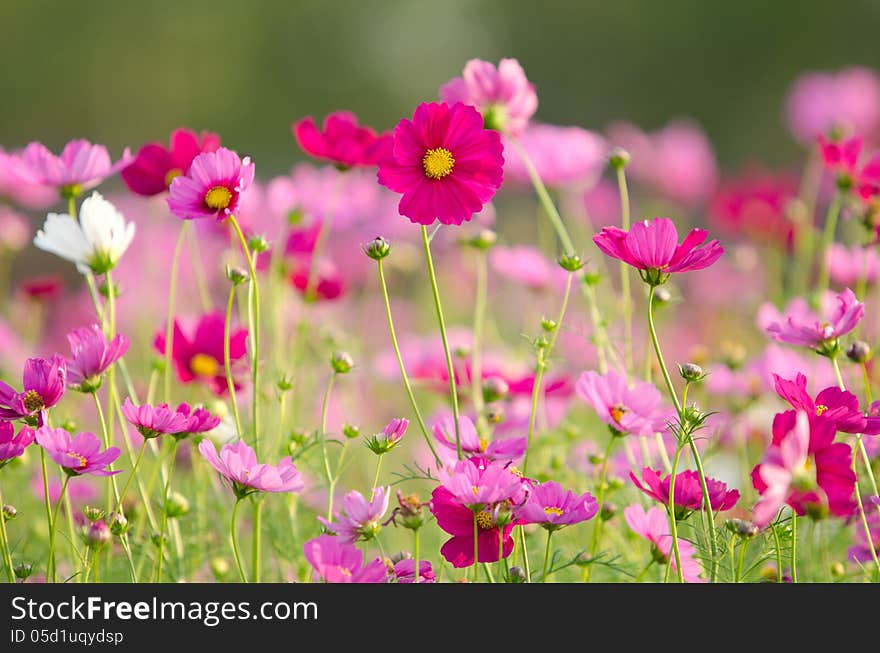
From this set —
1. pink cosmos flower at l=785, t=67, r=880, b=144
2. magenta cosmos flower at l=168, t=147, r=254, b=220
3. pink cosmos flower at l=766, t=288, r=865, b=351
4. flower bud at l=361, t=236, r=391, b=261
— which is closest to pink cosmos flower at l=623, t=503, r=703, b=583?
pink cosmos flower at l=766, t=288, r=865, b=351

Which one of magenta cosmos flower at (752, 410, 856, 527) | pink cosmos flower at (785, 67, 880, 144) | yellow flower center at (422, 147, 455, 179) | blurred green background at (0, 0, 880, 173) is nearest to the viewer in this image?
magenta cosmos flower at (752, 410, 856, 527)

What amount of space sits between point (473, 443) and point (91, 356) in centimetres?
27

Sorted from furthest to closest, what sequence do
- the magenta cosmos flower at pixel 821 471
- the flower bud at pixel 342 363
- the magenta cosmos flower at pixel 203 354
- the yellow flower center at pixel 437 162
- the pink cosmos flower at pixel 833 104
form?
the pink cosmos flower at pixel 833 104 < the magenta cosmos flower at pixel 203 354 < the flower bud at pixel 342 363 < the yellow flower center at pixel 437 162 < the magenta cosmos flower at pixel 821 471

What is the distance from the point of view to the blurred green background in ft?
21.0

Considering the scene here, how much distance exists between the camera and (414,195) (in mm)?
731

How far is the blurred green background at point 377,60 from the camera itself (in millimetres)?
6391

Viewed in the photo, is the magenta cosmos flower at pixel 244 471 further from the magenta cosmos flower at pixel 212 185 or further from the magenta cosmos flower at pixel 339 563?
the magenta cosmos flower at pixel 212 185

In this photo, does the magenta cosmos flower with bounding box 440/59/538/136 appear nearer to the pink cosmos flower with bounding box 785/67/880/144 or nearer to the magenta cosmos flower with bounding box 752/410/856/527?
the magenta cosmos flower with bounding box 752/410/856/527

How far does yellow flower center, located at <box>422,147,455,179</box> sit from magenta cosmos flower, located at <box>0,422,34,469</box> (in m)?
0.32

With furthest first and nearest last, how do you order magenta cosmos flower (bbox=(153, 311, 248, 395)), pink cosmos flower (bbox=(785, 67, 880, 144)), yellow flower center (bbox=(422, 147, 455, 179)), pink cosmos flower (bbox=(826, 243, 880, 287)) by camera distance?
pink cosmos flower (bbox=(785, 67, 880, 144))
pink cosmos flower (bbox=(826, 243, 880, 287))
magenta cosmos flower (bbox=(153, 311, 248, 395))
yellow flower center (bbox=(422, 147, 455, 179))

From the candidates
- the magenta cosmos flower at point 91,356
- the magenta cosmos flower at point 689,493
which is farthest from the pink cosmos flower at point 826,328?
the magenta cosmos flower at point 91,356

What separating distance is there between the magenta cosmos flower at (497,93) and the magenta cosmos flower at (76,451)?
42cm
